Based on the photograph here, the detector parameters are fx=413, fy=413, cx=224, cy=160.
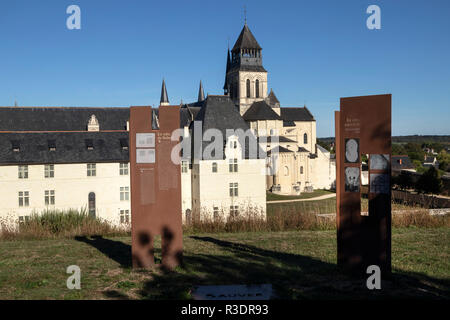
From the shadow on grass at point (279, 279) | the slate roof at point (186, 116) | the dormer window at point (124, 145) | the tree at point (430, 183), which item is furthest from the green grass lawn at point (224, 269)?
the tree at point (430, 183)

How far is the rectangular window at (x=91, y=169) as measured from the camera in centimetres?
3491

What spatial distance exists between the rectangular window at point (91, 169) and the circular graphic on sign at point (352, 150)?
3000 cm

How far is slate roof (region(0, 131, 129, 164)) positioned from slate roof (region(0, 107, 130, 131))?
8818 mm

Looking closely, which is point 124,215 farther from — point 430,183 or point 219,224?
point 430,183

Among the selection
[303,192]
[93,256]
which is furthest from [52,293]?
[303,192]

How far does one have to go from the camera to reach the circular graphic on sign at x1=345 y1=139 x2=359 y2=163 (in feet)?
26.7

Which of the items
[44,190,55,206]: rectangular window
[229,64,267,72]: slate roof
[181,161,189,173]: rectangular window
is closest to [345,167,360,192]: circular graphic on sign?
[181,161,189,173]: rectangular window

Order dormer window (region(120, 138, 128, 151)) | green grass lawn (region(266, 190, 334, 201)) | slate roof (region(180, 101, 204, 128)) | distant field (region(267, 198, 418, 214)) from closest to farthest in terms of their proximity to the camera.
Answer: distant field (region(267, 198, 418, 214)) < dormer window (region(120, 138, 128, 151)) < slate roof (region(180, 101, 204, 128)) < green grass lawn (region(266, 190, 334, 201))

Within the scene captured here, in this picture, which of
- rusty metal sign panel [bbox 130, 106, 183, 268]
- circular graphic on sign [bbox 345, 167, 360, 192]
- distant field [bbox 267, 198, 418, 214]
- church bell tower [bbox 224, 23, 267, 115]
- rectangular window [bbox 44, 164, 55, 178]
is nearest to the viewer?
circular graphic on sign [bbox 345, 167, 360, 192]

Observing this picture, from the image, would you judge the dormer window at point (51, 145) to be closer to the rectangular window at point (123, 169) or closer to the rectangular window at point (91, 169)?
the rectangular window at point (91, 169)

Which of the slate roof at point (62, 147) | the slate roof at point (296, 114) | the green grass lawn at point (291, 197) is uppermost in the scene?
the slate roof at point (296, 114)

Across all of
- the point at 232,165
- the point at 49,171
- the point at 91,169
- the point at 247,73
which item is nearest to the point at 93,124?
the point at 91,169

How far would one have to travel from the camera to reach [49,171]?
33844mm

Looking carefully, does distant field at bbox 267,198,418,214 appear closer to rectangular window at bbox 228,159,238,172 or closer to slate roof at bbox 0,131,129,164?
rectangular window at bbox 228,159,238,172
